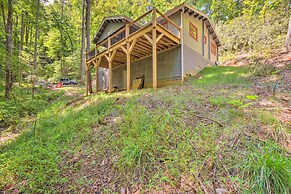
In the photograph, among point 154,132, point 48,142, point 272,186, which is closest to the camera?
point 272,186

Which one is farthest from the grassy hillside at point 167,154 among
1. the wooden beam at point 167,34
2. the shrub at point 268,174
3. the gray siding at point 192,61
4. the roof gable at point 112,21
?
the roof gable at point 112,21

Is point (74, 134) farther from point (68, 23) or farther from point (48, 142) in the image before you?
point (68, 23)

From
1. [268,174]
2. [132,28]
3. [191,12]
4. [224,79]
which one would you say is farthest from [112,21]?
[268,174]

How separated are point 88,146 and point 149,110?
182cm

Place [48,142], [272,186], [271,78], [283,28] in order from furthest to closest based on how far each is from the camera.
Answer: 1. [283,28]
2. [271,78]
3. [48,142]
4. [272,186]

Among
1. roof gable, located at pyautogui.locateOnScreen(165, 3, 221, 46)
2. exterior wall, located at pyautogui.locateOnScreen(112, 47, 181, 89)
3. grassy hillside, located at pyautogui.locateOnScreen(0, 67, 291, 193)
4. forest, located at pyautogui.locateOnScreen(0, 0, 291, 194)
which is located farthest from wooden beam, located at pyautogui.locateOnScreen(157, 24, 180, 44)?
grassy hillside, located at pyautogui.locateOnScreen(0, 67, 291, 193)

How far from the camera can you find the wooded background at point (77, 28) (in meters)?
8.77

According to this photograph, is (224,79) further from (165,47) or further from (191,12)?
(191,12)

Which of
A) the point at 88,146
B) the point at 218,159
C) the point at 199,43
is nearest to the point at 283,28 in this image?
the point at 199,43

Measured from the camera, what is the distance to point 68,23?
28891mm

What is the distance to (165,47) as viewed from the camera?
10.6 metres

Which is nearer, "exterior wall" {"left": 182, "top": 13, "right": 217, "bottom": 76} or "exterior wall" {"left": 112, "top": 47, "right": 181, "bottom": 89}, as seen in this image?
"exterior wall" {"left": 112, "top": 47, "right": 181, "bottom": 89}

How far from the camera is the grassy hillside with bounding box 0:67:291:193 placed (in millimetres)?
2379

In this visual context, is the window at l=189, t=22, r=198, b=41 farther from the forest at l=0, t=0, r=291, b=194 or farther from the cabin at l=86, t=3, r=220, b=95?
the forest at l=0, t=0, r=291, b=194
